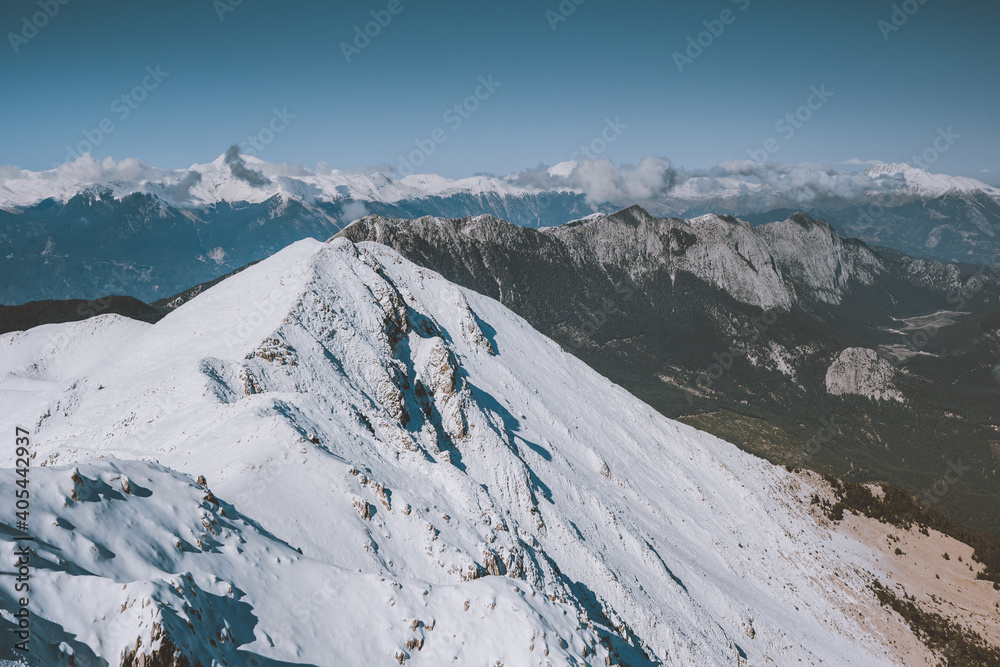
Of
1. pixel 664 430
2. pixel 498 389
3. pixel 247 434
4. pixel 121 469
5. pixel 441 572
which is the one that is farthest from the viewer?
pixel 664 430

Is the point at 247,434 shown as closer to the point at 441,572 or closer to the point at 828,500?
the point at 441,572

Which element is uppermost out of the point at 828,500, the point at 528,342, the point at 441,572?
the point at 828,500

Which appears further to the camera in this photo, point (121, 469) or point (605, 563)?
point (605, 563)

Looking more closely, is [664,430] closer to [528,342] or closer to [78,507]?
[528,342]

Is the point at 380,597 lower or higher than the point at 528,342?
lower

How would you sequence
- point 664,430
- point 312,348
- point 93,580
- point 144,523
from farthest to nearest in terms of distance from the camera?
point 664,430 < point 312,348 < point 144,523 < point 93,580

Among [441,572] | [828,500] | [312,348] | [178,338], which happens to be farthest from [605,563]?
[828,500]
